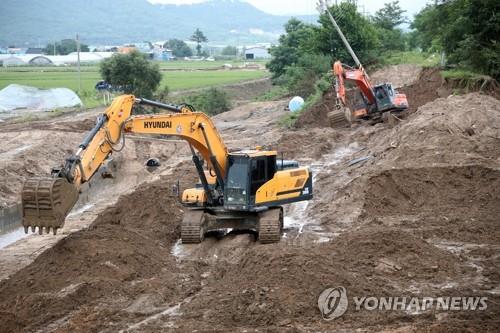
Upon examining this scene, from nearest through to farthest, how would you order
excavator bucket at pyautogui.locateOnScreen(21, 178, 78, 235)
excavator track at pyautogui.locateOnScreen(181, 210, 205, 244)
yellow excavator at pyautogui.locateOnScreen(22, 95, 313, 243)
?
excavator bucket at pyautogui.locateOnScreen(21, 178, 78, 235)
yellow excavator at pyautogui.locateOnScreen(22, 95, 313, 243)
excavator track at pyautogui.locateOnScreen(181, 210, 205, 244)

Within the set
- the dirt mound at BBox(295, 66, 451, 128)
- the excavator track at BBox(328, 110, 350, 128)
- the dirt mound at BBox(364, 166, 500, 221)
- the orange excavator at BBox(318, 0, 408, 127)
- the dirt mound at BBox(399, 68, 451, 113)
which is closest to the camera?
the dirt mound at BBox(364, 166, 500, 221)

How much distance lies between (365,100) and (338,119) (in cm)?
156

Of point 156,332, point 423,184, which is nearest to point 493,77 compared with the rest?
point 423,184

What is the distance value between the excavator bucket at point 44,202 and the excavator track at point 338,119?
22.5m

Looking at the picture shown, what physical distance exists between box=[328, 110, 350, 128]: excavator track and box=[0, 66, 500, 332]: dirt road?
7.74 metres

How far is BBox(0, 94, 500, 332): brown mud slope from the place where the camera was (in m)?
13.2

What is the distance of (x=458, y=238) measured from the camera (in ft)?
61.5

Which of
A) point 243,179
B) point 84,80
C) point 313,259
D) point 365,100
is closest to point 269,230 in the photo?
point 243,179

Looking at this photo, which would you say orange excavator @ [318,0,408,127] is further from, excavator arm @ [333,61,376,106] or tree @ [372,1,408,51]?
tree @ [372,1,408,51]

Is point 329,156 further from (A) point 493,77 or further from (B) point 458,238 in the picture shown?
(B) point 458,238

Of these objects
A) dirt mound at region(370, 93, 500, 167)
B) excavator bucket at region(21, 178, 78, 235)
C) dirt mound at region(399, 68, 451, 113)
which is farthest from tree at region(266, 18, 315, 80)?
excavator bucket at region(21, 178, 78, 235)

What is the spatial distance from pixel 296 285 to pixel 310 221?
26.6 feet

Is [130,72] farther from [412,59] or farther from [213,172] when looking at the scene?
[213,172]

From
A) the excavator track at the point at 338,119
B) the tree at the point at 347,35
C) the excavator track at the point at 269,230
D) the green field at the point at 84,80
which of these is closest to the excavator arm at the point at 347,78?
the excavator track at the point at 338,119
